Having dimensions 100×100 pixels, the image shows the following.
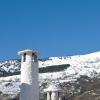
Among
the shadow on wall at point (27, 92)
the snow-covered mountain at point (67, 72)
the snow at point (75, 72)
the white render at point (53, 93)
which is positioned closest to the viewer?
the shadow on wall at point (27, 92)

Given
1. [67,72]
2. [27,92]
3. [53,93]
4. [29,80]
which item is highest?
[67,72]

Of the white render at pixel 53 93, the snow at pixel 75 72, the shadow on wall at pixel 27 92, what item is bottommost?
the shadow on wall at pixel 27 92

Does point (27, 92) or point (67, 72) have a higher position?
point (67, 72)

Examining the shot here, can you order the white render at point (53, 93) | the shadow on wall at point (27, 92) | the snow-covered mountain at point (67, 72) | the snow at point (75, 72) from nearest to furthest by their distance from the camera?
the shadow on wall at point (27, 92)
the white render at point (53, 93)
the snow-covered mountain at point (67, 72)
the snow at point (75, 72)

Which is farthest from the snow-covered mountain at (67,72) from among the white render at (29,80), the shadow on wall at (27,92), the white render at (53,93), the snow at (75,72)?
the shadow on wall at (27,92)

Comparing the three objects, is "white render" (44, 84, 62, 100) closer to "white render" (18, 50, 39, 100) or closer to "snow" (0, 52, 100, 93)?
"white render" (18, 50, 39, 100)

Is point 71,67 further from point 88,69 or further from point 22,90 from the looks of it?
point 22,90

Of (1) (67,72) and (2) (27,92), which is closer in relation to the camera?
(2) (27,92)

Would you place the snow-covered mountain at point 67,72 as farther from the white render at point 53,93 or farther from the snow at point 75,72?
the white render at point 53,93

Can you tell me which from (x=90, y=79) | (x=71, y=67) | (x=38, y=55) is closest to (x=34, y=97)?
(x=38, y=55)

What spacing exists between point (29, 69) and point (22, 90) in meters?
1.58

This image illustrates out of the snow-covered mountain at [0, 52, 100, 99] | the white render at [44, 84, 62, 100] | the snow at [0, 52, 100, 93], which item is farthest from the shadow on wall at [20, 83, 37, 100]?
the snow at [0, 52, 100, 93]

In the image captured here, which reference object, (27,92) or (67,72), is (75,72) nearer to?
(67,72)

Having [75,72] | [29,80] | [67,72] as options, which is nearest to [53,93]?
[29,80]
